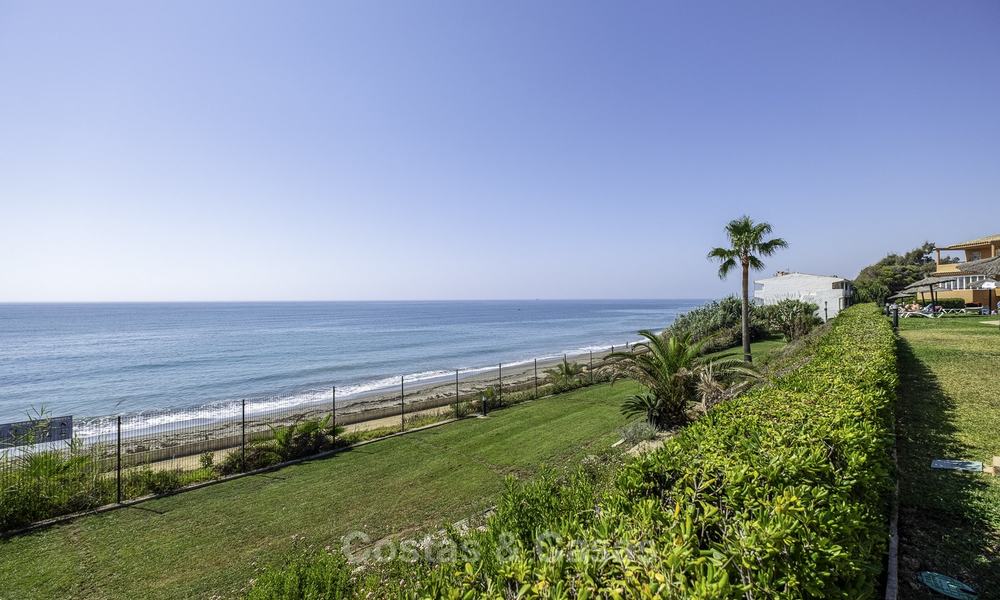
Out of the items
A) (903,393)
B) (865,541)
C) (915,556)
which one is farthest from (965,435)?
(865,541)

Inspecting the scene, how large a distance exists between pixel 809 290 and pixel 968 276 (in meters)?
11.1

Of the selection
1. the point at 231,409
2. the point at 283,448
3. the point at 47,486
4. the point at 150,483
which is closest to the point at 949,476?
the point at 283,448

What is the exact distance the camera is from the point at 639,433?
893cm

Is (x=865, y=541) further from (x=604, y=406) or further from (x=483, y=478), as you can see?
(x=604, y=406)

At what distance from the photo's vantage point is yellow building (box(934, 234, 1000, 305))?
102 feet

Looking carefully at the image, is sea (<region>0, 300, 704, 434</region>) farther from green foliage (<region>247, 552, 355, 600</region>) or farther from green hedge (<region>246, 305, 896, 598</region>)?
green hedge (<region>246, 305, 896, 598</region>)

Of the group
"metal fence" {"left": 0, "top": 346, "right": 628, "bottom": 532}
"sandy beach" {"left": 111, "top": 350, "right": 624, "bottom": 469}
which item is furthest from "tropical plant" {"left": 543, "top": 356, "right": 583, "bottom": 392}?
"sandy beach" {"left": 111, "top": 350, "right": 624, "bottom": 469}

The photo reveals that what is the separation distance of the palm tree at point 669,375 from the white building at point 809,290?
32512 mm

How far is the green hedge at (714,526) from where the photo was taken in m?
1.92

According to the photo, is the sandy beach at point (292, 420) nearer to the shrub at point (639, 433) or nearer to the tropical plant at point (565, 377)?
the tropical plant at point (565, 377)

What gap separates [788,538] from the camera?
2.04 metres

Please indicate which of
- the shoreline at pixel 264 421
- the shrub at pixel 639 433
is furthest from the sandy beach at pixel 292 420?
the shrub at pixel 639 433

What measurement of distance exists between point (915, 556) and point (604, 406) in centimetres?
1117

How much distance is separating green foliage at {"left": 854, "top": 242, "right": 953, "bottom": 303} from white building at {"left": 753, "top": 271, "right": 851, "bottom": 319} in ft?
17.9
